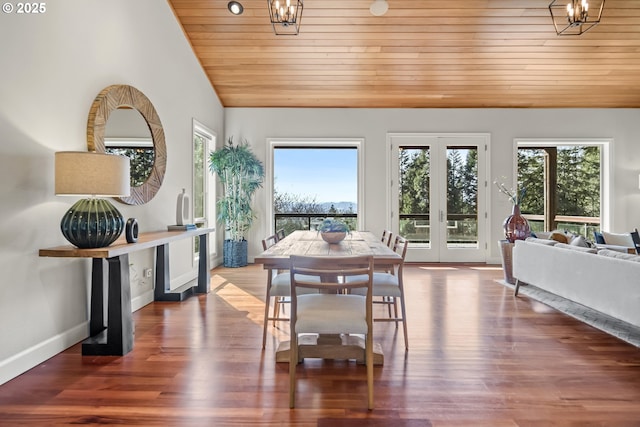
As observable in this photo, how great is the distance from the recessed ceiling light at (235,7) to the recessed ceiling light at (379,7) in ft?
5.00

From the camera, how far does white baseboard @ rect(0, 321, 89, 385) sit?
2.17 meters

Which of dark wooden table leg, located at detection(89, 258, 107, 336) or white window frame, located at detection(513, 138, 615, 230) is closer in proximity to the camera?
dark wooden table leg, located at detection(89, 258, 107, 336)

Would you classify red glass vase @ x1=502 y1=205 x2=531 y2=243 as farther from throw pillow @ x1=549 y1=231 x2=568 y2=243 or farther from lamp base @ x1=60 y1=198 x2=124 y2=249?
lamp base @ x1=60 y1=198 x2=124 y2=249

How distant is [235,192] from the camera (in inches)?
233

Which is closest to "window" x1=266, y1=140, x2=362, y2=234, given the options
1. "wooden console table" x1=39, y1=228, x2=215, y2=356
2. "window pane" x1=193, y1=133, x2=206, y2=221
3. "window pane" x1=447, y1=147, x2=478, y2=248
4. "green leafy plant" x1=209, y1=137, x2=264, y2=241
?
"green leafy plant" x1=209, y1=137, x2=264, y2=241

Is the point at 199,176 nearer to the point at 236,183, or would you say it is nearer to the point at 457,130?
the point at 236,183

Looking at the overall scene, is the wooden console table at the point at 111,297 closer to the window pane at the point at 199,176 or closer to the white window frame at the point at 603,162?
the window pane at the point at 199,176

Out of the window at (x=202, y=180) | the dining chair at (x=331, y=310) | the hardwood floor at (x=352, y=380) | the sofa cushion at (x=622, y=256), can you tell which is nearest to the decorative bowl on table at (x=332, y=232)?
the hardwood floor at (x=352, y=380)

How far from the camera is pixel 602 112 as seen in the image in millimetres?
6281

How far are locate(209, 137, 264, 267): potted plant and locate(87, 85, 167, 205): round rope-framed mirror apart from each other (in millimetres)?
1633

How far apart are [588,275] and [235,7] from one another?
4.51 m

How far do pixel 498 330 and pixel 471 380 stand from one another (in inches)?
41.2

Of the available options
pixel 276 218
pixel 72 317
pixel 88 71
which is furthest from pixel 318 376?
pixel 276 218

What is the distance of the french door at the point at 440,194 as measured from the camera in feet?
20.9
